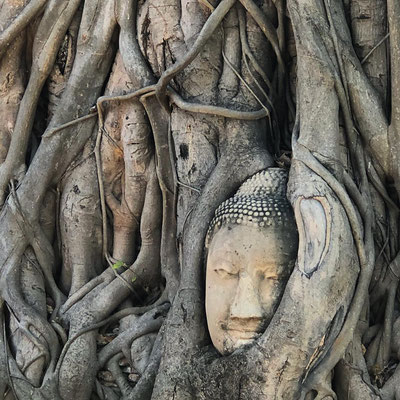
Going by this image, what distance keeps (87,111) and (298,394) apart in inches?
64.1

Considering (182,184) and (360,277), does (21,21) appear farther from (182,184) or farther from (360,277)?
(360,277)

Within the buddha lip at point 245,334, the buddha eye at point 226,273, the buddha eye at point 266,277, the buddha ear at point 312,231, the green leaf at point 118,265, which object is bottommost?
the buddha lip at point 245,334

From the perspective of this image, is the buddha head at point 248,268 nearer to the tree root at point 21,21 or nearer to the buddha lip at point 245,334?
the buddha lip at point 245,334

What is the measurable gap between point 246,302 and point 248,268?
117 millimetres

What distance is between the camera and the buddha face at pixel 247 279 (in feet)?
8.80

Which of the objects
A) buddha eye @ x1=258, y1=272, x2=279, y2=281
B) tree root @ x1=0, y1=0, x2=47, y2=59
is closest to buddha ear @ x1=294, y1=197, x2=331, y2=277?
buddha eye @ x1=258, y1=272, x2=279, y2=281

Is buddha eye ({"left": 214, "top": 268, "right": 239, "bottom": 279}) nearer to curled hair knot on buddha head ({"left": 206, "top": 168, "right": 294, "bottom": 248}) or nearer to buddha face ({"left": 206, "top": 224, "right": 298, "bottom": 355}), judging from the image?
buddha face ({"left": 206, "top": 224, "right": 298, "bottom": 355})

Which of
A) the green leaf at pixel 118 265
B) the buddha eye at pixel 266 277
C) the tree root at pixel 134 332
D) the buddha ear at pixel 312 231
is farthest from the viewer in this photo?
the green leaf at pixel 118 265

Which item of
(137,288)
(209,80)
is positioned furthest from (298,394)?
(209,80)

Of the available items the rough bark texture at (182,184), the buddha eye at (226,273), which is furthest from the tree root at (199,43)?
the buddha eye at (226,273)

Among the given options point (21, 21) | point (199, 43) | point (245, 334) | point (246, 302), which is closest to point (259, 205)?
point (246, 302)

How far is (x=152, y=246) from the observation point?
11.2ft

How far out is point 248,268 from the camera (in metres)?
2.70

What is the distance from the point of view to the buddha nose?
266cm
